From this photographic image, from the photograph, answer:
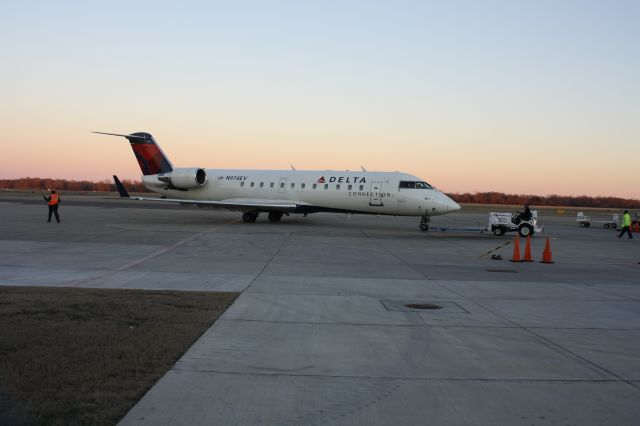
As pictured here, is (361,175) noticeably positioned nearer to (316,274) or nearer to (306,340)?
(316,274)

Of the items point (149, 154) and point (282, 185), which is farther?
point (149, 154)

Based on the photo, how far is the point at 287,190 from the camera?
28656mm

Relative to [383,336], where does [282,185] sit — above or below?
above

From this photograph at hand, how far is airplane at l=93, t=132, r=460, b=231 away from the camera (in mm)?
25391

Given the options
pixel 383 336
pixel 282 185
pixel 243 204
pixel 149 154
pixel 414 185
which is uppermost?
pixel 149 154

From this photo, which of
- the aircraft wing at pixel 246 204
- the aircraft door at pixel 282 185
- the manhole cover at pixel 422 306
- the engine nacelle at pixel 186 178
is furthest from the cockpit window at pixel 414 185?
the manhole cover at pixel 422 306

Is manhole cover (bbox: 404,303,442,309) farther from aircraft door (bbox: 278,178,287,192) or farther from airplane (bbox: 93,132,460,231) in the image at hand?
aircraft door (bbox: 278,178,287,192)

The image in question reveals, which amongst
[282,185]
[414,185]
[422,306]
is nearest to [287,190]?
[282,185]

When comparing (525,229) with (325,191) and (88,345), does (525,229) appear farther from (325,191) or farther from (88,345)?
(88,345)

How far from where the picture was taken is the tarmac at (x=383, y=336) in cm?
443

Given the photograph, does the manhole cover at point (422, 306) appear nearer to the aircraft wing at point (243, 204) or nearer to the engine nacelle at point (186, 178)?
the aircraft wing at point (243, 204)

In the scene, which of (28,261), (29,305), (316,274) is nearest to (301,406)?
(29,305)

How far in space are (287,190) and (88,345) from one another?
23.0 metres

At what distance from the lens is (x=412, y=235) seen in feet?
79.2
